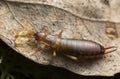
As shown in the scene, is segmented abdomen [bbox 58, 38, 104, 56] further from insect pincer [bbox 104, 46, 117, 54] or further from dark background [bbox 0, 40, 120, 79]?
dark background [bbox 0, 40, 120, 79]

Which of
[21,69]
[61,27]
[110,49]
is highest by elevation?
[61,27]

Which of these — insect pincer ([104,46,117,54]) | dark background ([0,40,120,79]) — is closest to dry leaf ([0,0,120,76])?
insect pincer ([104,46,117,54])

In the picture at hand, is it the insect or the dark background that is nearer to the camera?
the insect

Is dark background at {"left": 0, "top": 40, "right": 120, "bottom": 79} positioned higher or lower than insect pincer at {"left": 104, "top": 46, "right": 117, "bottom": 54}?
lower

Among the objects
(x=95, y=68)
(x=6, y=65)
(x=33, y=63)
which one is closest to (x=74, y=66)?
(x=95, y=68)

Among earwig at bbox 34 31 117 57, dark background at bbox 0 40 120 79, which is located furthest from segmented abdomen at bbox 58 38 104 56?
dark background at bbox 0 40 120 79

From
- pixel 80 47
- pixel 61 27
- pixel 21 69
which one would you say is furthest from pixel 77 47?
pixel 21 69

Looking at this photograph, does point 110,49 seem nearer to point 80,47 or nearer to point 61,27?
point 80,47

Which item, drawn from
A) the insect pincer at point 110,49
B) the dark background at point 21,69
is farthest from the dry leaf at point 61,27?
the dark background at point 21,69
